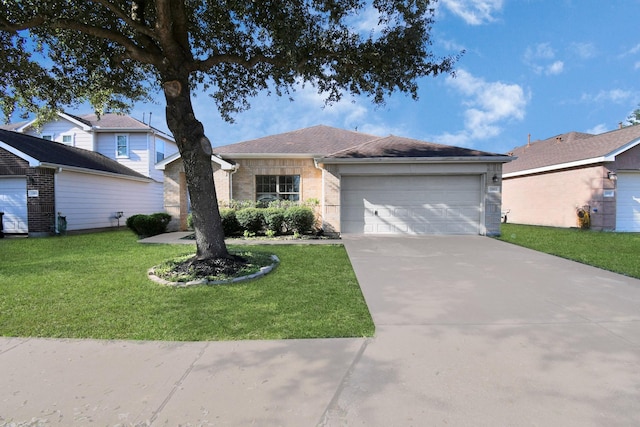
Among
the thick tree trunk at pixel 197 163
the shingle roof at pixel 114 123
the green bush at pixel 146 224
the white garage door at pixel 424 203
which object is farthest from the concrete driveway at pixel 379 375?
the shingle roof at pixel 114 123

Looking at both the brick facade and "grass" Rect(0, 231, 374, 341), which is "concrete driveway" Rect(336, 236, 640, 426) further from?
the brick facade

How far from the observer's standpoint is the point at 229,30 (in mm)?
8008

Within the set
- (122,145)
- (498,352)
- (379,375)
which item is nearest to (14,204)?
(122,145)

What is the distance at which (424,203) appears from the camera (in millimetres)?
11695

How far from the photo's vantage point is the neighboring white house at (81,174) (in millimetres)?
12516

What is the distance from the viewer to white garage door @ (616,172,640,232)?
13.9m

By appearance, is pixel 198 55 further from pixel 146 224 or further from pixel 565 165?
pixel 565 165

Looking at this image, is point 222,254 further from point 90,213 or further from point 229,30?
point 90,213

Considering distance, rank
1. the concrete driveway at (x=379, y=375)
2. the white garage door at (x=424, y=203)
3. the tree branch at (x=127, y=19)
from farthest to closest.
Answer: the white garage door at (x=424, y=203) → the tree branch at (x=127, y=19) → the concrete driveway at (x=379, y=375)

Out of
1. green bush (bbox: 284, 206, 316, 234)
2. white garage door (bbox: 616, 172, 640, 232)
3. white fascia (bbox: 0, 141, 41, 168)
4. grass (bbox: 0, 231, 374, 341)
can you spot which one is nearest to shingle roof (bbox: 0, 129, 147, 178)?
white fascia (bbox: 0, 141, 41, 168)

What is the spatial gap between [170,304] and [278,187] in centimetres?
919

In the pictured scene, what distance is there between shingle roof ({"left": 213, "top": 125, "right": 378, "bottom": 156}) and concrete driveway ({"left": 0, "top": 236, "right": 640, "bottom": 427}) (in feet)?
32.6

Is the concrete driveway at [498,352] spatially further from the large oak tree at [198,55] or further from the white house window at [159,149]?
the white house window at [159,149]

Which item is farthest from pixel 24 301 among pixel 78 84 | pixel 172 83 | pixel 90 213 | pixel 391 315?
pixel 90 213
